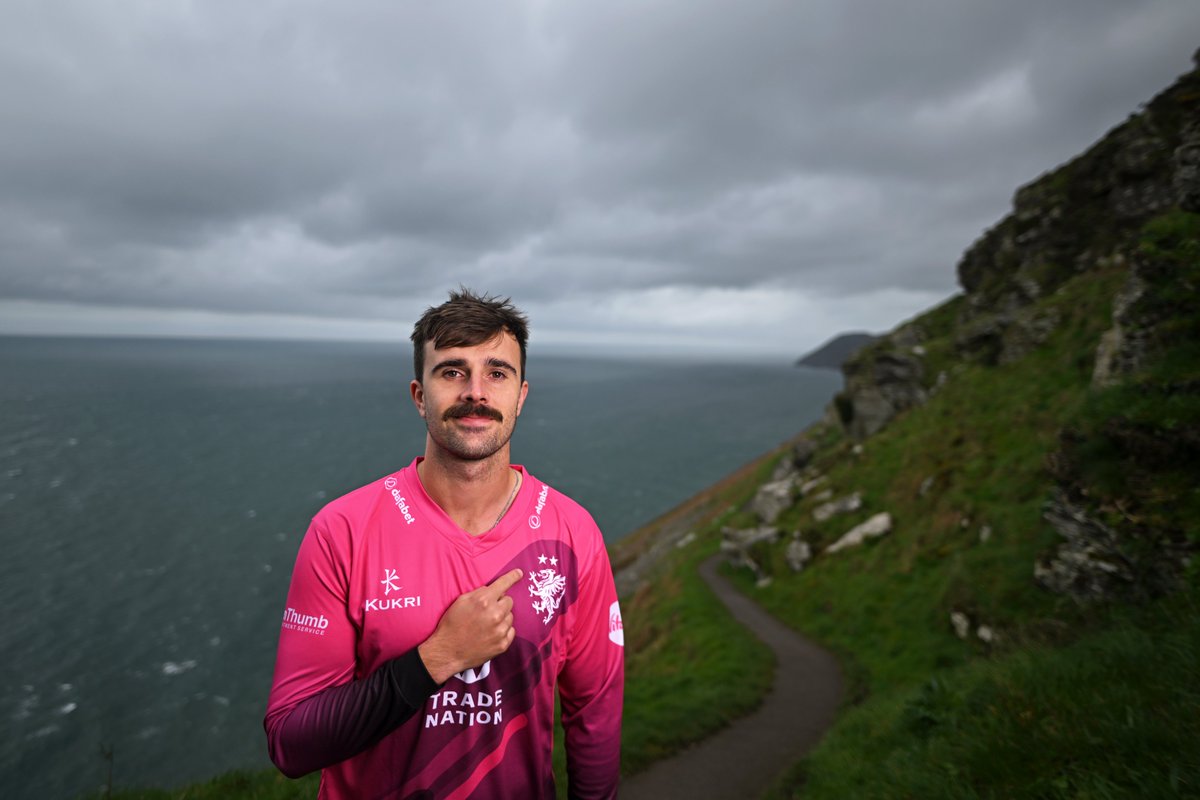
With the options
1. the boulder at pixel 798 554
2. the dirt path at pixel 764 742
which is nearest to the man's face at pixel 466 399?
the dirt path at pixel 764 742

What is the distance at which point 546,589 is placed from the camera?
3443 mm

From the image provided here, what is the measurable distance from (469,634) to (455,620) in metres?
0.11

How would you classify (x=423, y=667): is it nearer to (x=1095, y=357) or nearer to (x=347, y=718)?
(x=347, y=718)

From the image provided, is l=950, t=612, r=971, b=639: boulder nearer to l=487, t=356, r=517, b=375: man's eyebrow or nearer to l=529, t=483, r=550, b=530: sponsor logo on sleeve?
l=529, t=483, r=550, b=530: sponsor logo on sleeve

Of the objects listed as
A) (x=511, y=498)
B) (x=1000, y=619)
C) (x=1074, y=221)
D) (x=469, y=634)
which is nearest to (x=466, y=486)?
(x=511, y=498)

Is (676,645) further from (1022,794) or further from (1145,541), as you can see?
(1022,794)

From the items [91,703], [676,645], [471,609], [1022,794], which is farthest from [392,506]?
[91,703]

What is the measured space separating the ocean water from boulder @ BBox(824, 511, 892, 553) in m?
25.4

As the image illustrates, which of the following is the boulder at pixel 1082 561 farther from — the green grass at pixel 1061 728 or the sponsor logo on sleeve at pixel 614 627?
the sponsor logo on sleeve at pixel 614 627

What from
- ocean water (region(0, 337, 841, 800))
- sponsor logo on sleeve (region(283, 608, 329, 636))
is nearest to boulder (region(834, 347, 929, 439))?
ocean water (region(0, 337, 841, 800))

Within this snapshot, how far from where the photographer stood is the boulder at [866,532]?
23609mm

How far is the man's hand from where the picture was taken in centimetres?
277

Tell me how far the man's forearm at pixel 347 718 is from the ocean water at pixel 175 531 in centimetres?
418

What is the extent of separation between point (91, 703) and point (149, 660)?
4433 millimetres
